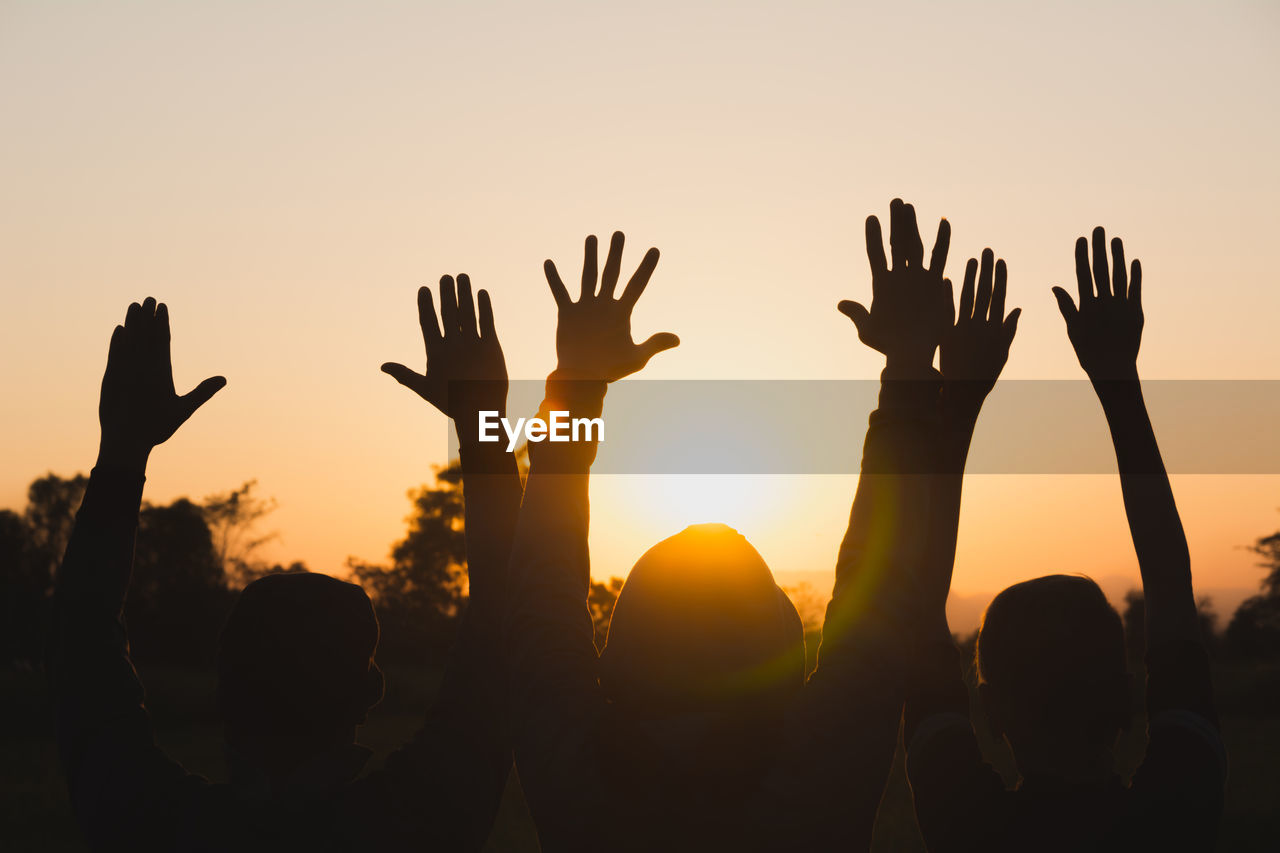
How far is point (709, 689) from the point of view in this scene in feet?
6.41

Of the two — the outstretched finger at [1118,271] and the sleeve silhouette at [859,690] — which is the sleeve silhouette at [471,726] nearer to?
the sleeve silhouette at [859,690]

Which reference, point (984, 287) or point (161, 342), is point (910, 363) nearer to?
point (984, 287)

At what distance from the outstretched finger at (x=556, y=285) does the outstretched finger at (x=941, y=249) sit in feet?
3.04

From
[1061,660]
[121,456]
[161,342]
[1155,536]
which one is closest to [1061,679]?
[1061,660]

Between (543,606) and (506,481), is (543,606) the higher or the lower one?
the lower one

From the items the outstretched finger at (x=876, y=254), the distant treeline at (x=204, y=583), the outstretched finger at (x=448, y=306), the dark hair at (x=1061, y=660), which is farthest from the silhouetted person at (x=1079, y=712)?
the distant treeline at (x=204, y=583)

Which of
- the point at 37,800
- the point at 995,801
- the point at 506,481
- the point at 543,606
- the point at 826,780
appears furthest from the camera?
the point at 37,800

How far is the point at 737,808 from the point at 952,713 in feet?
3.05

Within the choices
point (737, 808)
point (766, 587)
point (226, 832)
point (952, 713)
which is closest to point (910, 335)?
point (766, 587)

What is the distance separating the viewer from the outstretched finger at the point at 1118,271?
312cm

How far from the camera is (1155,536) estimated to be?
2730 millimetres

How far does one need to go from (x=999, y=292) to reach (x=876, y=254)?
93 cm

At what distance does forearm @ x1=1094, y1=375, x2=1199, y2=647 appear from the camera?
105 inches

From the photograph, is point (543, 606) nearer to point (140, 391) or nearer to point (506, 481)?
point (506, 481)
